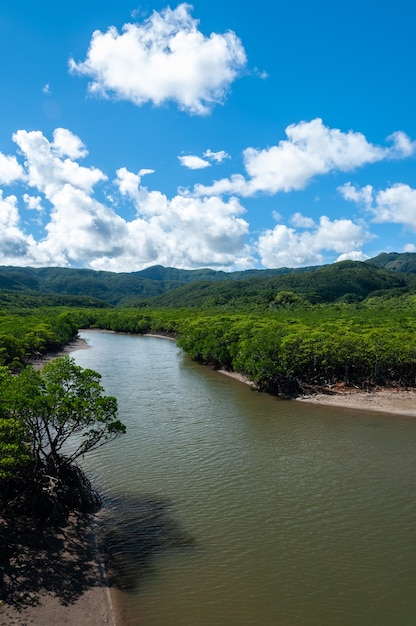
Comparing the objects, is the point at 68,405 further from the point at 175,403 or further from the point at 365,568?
the point at 175,403

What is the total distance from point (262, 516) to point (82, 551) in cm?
968

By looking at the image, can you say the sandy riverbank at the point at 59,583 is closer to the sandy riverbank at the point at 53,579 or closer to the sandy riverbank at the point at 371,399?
the sandy riverbank at the point at 53,579

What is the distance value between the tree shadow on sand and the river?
130 mm

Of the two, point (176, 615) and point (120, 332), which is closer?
point (176, 615)

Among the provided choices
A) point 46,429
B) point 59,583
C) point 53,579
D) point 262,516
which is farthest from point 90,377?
point 262,516

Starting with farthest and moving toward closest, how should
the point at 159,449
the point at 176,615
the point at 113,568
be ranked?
the point at 159,449, the point at 113,568, the point at 176,615

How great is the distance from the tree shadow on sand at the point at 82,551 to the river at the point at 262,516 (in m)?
0.13

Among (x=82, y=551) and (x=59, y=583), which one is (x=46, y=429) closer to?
(x=82, y=551)

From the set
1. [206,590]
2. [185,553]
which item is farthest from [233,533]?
[206,590]

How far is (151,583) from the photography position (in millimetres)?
18078

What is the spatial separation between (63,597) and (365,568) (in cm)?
1302

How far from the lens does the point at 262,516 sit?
77.9 feet

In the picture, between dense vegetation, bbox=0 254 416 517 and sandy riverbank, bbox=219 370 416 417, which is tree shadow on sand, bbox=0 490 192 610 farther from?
sandy riverbank, bbox=219 370 416 417

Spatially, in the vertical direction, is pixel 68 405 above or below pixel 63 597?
above
